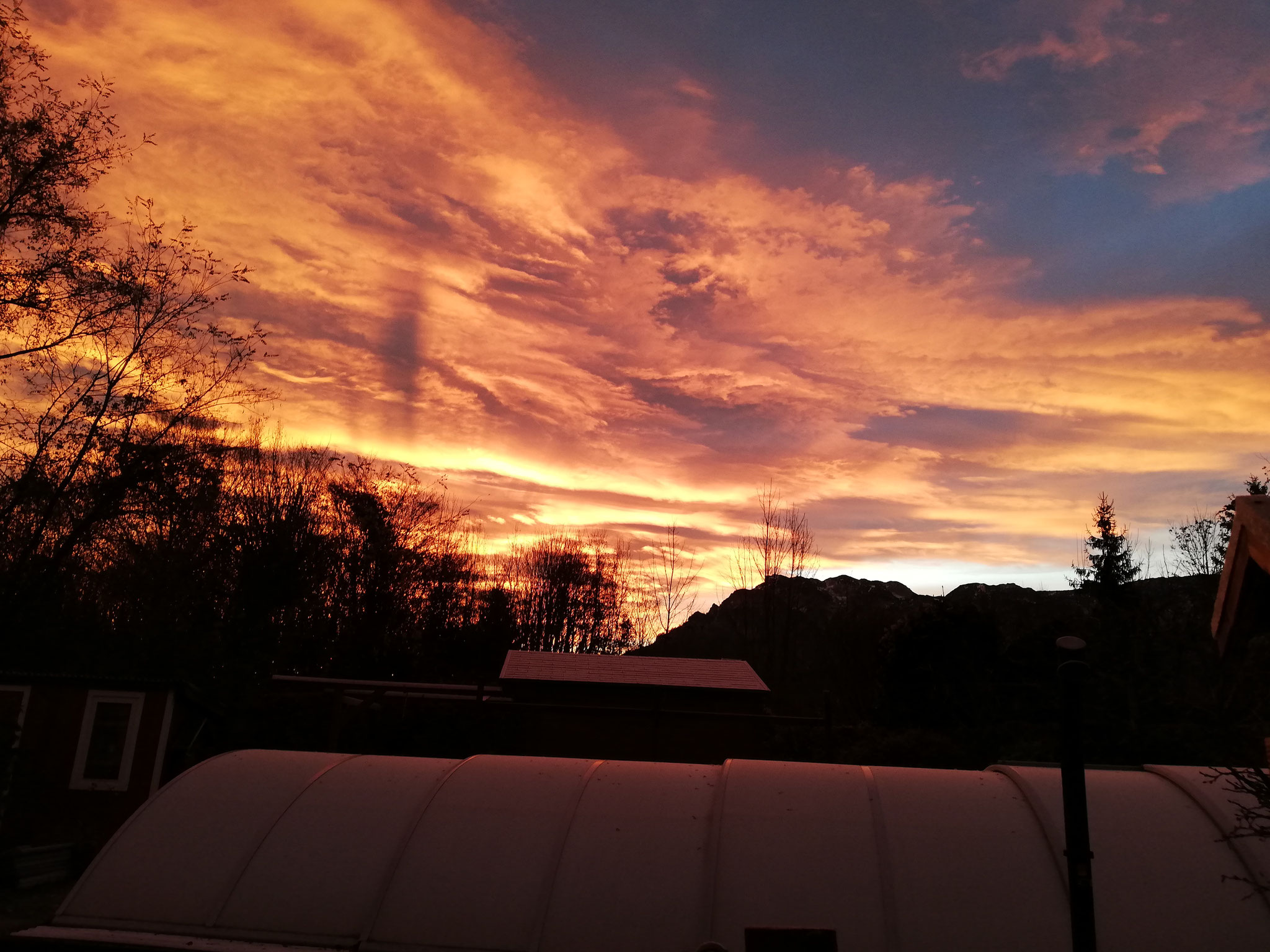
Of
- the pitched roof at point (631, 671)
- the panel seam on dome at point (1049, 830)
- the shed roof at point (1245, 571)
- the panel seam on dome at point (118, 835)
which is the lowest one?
the panel seam on dome at point (118, 835)

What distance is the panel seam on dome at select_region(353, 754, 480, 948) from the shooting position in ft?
27.4

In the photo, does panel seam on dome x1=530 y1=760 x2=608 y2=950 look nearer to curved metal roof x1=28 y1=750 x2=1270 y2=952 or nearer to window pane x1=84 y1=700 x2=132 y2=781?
curved metal roof x1=28 y1=750 x2=1270 y2=952

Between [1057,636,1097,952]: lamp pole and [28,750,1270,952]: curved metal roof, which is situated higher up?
[1057,636,1097,952]: lamp pole

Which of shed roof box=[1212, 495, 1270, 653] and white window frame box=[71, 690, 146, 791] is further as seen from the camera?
white window frame box=[71, 690, 146, 791]

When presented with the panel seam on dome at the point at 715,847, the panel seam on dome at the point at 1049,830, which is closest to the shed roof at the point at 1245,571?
the panel seam on dome at the point at 1049,830

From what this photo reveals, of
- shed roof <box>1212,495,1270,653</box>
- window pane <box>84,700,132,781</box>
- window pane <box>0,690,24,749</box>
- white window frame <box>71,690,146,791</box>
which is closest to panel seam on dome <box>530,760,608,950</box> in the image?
shed roof <box>1212,495,1270,653</box>

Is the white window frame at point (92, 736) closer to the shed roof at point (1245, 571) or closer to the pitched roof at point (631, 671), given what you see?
the pitched roof at point (631, 671)

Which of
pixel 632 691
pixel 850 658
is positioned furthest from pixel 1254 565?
pixel 850 658

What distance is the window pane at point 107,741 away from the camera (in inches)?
608

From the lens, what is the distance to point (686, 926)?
8.02m

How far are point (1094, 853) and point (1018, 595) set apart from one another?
153 feet

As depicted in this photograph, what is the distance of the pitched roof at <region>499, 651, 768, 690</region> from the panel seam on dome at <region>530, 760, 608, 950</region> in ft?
46.9

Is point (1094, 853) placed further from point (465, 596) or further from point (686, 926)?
point (465, 596)

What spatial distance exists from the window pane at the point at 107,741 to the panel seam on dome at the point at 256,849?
7.58 metres
